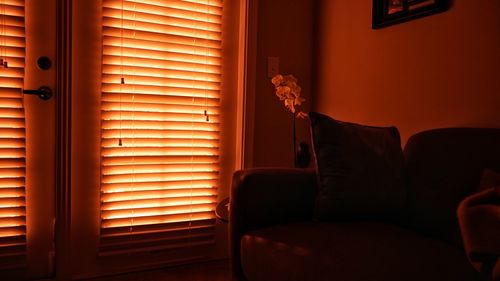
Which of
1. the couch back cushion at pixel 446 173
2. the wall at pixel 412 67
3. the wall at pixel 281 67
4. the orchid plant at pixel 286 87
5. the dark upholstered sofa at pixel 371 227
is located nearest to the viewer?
the dark upholstered sofa at pixel 371 227

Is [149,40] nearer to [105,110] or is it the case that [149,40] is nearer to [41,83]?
[105,110]

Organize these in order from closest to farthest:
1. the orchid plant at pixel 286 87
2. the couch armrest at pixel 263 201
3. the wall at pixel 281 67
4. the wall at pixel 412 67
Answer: the couch armrest at pixel 263 201
the wall at pixel 412 67
the orchid plant at pixel 286 87
the wall at pixel 281 67

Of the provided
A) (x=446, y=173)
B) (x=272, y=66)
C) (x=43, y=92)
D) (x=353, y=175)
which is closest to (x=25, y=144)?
(x=43, y=92)

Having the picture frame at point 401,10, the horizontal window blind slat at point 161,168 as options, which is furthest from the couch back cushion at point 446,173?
the horizontal window blind slat at point 161,168

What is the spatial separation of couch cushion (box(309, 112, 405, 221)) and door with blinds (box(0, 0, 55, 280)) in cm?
128

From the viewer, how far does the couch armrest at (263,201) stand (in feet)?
4.43

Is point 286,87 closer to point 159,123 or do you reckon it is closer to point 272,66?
point 272,66

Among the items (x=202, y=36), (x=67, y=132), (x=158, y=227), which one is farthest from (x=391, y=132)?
(x=67, y=132)

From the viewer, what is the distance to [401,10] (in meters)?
1.81

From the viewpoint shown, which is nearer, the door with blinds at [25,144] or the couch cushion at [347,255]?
the couch cushion at [347,255]

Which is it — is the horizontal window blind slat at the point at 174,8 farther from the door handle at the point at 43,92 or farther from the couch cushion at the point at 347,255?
the couch cushion at the point at 347,255

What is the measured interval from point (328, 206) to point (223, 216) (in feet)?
1.46

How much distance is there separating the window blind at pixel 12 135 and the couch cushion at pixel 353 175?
1.33 meters

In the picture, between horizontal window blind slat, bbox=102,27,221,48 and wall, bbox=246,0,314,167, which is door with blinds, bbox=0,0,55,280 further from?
wall, bbox=246,0,314,167
